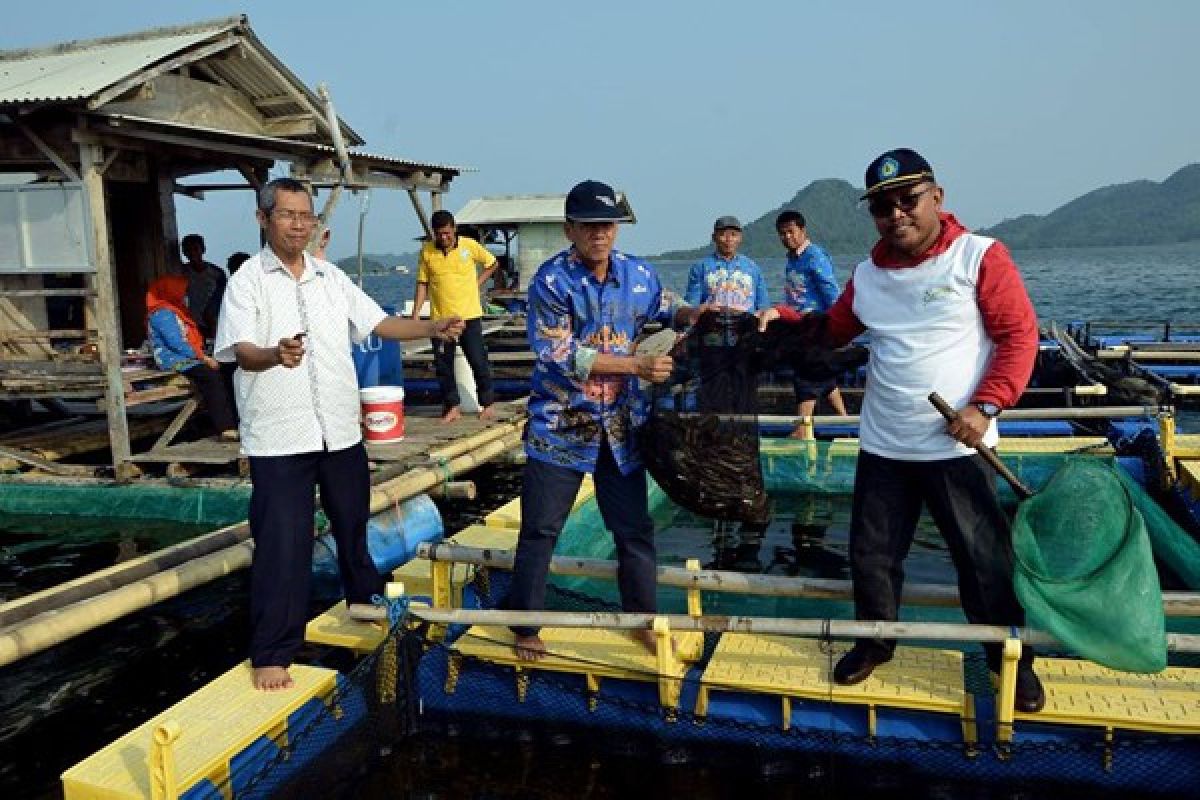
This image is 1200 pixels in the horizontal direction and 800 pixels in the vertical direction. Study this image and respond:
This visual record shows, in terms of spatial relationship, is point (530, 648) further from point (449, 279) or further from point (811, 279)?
point (449, 279)

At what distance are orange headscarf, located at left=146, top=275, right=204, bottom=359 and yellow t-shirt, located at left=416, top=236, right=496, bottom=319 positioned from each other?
2.16 meters

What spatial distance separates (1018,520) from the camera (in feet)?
10.9

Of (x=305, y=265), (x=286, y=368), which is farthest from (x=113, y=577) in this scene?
(x=305, y=265)

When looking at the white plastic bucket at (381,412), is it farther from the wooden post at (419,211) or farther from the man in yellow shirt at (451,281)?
the wooden post at (419,211)

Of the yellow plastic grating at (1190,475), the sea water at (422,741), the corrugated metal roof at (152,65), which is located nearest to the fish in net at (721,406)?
the sea water at (422,741)

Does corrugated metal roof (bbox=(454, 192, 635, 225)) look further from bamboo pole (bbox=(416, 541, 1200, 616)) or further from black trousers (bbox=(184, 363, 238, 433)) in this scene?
bamboo pole (bbox=(416, 541, 1200, 616))

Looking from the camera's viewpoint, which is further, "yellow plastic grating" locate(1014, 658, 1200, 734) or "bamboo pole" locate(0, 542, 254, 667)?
"bamboo pole" locate(0, 542, 254, 667)

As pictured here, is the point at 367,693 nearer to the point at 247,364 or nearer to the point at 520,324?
the point at 247,364

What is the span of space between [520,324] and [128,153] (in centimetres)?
733

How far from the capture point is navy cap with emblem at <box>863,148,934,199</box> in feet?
10.5

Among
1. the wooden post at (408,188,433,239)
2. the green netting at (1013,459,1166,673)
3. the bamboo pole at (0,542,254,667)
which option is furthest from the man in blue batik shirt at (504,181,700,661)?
the wooden post at (408,188,433,239)

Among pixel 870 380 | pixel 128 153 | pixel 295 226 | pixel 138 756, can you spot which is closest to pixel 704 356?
pixel 870 380

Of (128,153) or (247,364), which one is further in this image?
(128,153)

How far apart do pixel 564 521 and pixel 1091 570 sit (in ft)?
6.63
